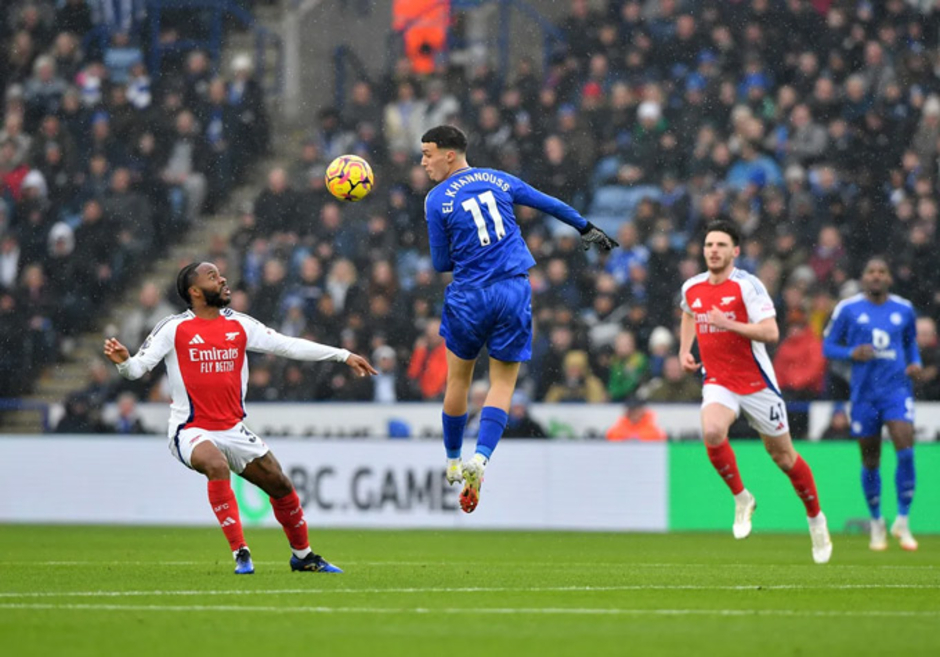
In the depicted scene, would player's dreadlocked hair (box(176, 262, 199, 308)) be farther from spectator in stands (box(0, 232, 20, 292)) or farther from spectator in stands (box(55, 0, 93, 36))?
spectator in stands (box(55, 0, 93, 36))

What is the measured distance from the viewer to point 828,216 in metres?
20.4

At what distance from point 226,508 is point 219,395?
0.70 meters

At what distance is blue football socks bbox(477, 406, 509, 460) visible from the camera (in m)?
10.4

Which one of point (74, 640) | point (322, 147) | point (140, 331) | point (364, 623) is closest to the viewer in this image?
Result: point (74, 640)

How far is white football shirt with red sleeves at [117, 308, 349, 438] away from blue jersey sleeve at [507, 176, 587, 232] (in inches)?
60.1

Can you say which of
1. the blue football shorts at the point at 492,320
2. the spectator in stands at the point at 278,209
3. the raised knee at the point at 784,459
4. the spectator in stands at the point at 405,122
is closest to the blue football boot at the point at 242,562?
the blue football shorts at the point at 492,320

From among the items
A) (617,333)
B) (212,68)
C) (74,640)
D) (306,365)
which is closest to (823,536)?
(74,640)

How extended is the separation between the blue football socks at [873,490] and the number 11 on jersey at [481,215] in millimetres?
5916

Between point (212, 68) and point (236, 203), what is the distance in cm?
247

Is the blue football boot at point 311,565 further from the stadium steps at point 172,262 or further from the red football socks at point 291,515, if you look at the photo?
the stadium steps at point 172,262

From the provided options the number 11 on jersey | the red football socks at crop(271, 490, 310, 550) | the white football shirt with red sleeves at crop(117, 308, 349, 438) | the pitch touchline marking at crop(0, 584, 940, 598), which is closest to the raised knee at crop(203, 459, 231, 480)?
the white football shirt with red sleeves at crop(117, 308, 349, 438)

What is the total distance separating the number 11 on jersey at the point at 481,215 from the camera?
10.3 meters

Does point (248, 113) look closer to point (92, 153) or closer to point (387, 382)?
point (92, 153)

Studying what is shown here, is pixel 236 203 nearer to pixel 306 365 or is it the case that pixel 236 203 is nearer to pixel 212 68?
pixel 212 68
